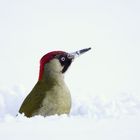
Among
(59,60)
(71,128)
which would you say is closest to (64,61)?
(59,60)

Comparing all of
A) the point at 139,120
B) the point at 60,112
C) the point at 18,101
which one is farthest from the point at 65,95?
the point at 139,120

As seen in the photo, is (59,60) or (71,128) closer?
(71,128)

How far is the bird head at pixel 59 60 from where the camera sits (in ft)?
20.6

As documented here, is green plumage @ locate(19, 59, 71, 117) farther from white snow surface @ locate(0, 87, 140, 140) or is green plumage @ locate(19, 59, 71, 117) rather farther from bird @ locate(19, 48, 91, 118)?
white snow surface @ locate(0, 87, 140, 140)

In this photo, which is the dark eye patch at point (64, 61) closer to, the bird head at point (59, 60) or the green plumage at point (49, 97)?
the bird head at point (59, 60)

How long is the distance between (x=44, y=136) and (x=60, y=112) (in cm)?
259

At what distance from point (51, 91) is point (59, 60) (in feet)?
1.95

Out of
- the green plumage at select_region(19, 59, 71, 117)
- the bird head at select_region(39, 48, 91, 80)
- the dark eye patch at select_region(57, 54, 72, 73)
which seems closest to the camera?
the green plumage at select_region(19, 59, 71, 117)

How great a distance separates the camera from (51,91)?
5.98 metres

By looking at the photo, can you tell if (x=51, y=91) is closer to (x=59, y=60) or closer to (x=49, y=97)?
(x=49, y=97)

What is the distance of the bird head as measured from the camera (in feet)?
20.6

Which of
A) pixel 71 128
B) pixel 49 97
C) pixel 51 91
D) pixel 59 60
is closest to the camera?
pixel 71 128

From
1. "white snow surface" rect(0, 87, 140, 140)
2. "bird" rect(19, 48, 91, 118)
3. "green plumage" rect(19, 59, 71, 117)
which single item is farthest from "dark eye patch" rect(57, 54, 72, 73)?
"white snow surface" rect(0, 87, 140, 140)

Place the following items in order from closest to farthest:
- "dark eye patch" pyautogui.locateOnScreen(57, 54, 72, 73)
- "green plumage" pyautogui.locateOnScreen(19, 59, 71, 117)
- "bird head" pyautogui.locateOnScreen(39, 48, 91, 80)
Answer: "green plumage" pyautogui.locateOnScreen(19, 59, 71, 117), "bird head" pyautogui.locateOnScreen(39, 48, 91, 80), "dark eye patch" pyautogui.locateOnScreen(57, 54, 72, 73)
